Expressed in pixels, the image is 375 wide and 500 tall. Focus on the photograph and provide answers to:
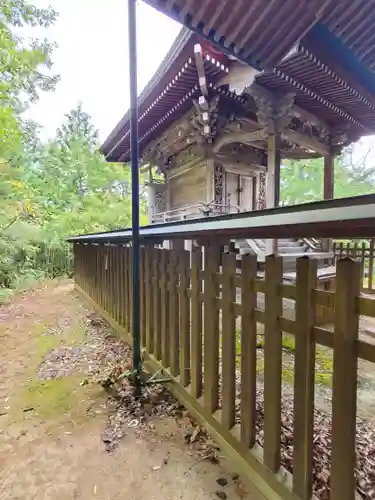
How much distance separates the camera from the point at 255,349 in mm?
1633

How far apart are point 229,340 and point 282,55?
2.47 metres

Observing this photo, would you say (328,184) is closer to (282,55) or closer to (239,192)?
(239,192)

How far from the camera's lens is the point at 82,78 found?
21234 millimetres

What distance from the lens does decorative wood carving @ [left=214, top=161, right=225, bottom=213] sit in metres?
7.24

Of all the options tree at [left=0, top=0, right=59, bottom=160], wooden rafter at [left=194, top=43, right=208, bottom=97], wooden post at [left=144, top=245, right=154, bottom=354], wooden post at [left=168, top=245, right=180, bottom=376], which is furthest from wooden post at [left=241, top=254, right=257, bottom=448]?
tree at [left=0, top=0, right=59, bottom=160]

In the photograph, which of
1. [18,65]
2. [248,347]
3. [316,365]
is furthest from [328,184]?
[18,65]

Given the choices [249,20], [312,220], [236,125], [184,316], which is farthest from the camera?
[236,125]

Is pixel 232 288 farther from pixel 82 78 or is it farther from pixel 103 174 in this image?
pixel 82 78

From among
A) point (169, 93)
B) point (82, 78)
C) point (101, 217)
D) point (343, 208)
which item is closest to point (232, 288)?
point (343, 208)

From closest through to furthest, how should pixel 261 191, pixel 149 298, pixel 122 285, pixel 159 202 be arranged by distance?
pixel 149 298, pixel 122 285, pixel 261 191, pixel 159 202

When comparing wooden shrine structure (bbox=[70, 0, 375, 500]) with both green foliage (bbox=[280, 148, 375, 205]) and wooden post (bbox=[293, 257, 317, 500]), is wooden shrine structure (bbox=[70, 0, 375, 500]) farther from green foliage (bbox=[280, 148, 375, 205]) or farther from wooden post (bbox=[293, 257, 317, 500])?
green foliage (bbox=[280, 148, 375, 205])

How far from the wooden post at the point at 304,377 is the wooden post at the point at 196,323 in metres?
0.89

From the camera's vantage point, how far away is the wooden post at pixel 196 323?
212 cm

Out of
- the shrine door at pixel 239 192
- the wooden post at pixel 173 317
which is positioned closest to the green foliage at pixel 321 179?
the shrine door at pixel 239 192
